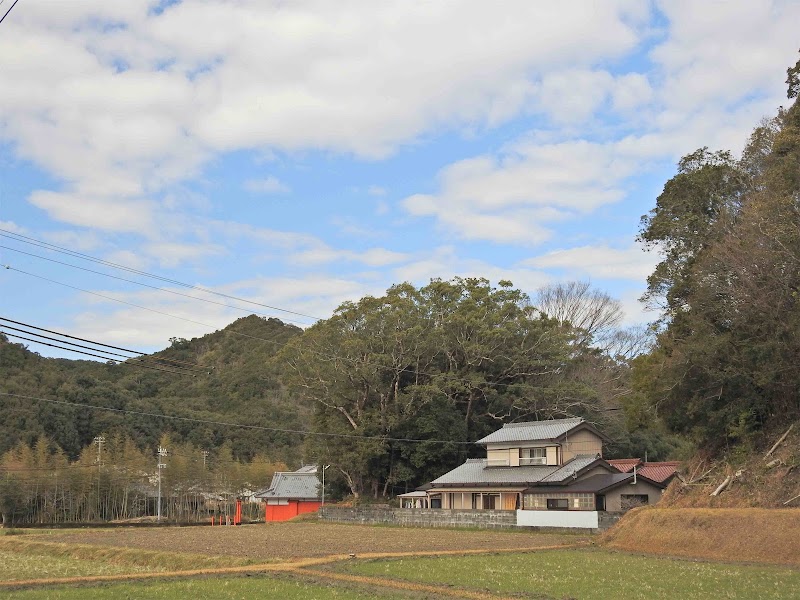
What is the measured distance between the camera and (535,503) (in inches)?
1703

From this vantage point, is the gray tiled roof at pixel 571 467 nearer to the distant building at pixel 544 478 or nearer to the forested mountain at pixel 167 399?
the distant building at pixel 544 478

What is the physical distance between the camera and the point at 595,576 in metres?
18.4

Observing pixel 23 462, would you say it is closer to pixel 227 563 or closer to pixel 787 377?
pixel 227 563

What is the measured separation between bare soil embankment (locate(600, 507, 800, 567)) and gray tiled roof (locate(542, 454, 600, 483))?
12.0 m

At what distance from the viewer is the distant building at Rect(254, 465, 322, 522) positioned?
223 feet

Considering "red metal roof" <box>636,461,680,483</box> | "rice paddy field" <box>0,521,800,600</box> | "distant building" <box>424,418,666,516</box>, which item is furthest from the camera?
"red metal roof" <box>636,461,680,483</box>

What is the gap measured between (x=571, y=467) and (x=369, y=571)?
87.2 ft

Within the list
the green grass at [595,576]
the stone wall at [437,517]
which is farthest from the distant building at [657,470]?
the green grass at [595,576]

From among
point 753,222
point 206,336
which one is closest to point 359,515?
point 753,222

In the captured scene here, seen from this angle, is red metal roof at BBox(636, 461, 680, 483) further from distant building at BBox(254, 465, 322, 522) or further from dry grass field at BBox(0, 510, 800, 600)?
distant building at BBox(254, 465, 322, 522)

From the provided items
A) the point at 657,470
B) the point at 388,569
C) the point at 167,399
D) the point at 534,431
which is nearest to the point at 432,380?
the point at 534,431

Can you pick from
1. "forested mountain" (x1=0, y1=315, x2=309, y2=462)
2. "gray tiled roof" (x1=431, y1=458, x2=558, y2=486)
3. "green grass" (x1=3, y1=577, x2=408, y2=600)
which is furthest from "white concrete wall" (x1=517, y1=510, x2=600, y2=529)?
"forested mountain" (x1=0, y1=315, x2=309, y2=462)

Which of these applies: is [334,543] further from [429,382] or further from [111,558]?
[429,382]

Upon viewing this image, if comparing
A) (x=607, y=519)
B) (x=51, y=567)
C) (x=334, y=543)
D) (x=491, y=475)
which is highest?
(x=491, y=475)
